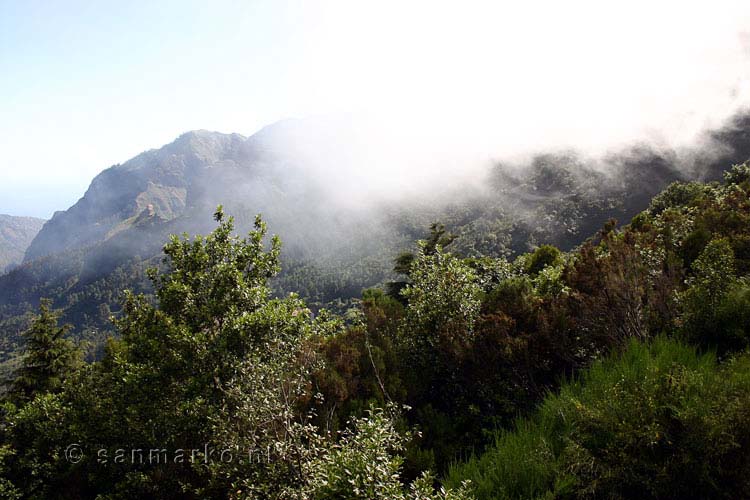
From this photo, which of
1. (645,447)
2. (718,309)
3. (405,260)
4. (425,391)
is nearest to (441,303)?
(425,391)

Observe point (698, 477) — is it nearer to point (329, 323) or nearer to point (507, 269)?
point (329, 323)

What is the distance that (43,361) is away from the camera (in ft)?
94.9

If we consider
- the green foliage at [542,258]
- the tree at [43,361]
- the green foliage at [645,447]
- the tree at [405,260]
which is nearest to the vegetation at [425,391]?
the green foliage at [645,447]

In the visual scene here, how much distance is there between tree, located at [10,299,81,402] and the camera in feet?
91.8

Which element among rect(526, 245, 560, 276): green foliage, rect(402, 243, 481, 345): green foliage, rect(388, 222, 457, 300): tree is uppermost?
rect(402, 243, 481, 345): green foliage

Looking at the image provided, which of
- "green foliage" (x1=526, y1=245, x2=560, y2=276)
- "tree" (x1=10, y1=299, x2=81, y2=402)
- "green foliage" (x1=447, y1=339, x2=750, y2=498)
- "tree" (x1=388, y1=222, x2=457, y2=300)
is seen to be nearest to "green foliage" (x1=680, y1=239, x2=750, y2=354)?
"green foliage" (x1=447, y1=339, x2=750, y2=498)

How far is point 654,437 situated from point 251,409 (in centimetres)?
500

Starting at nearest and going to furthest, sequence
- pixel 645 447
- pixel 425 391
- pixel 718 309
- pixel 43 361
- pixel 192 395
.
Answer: pixel 645 447 < pixel 718 309 < pixel 192 395 < pixel 425 391 < pixel 43 361

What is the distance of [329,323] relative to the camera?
38.3 feet

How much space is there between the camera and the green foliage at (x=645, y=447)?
12.1 feet

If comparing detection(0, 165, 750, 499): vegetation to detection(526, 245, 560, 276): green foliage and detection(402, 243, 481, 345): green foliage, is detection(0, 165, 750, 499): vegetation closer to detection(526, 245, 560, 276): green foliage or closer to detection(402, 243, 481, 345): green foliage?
detection(402, 243, 481, 345): green foliage

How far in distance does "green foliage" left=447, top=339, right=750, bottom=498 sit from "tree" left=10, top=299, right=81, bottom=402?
109ft

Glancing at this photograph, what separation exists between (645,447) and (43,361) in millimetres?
37209

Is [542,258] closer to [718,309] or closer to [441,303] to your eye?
[441,303]
